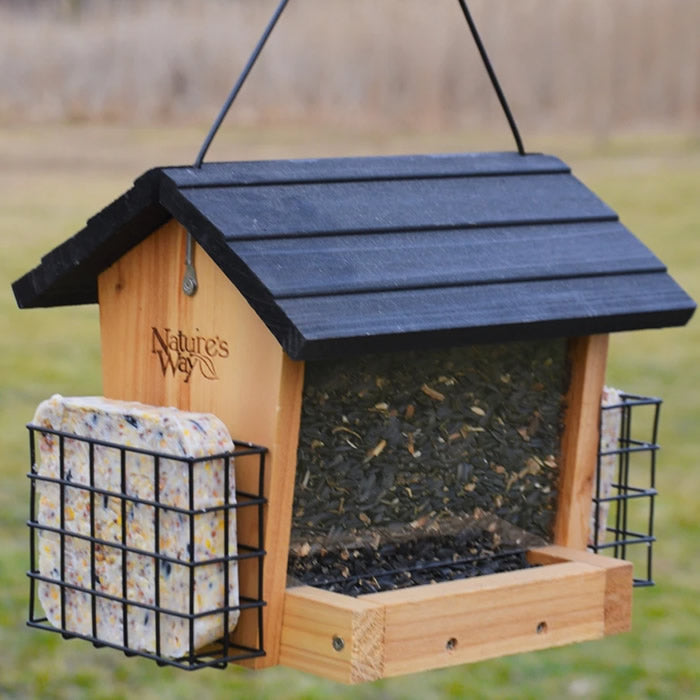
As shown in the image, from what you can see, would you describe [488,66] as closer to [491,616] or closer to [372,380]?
[372,380]

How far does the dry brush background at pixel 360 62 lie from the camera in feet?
22.3

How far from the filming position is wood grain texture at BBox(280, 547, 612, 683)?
7.09ft

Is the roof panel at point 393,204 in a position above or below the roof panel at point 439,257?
above

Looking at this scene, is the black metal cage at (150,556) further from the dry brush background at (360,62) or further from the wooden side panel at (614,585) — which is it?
the dry brush background at (360,62)

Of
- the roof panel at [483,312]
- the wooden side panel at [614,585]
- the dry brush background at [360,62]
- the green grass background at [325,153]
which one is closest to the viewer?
the roof panel at [483,312]

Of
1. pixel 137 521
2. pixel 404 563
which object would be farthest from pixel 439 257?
pixel 137 521

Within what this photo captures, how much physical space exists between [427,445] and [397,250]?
12.4 inches

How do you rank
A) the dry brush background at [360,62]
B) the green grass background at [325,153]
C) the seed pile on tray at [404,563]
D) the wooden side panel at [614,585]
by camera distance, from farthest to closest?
the dry brush background at [360,62] < the green grass background at [325,153] < the wooden side panel at [614,585] < the seed pile on tray at [404,563]

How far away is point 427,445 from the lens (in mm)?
2377

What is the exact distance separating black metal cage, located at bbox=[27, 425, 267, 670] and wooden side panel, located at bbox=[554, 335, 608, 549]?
63 centimetres

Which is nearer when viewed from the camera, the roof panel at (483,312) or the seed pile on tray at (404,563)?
the roof panel at (483,312)

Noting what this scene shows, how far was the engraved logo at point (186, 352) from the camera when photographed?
7.29 feet

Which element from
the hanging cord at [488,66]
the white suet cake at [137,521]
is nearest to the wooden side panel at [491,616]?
the white suet cake at [137,521]

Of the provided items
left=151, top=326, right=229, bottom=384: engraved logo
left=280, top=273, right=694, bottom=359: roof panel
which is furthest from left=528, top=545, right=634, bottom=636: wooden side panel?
left=151, top=326, right=229, bottom=384: engraved logo
